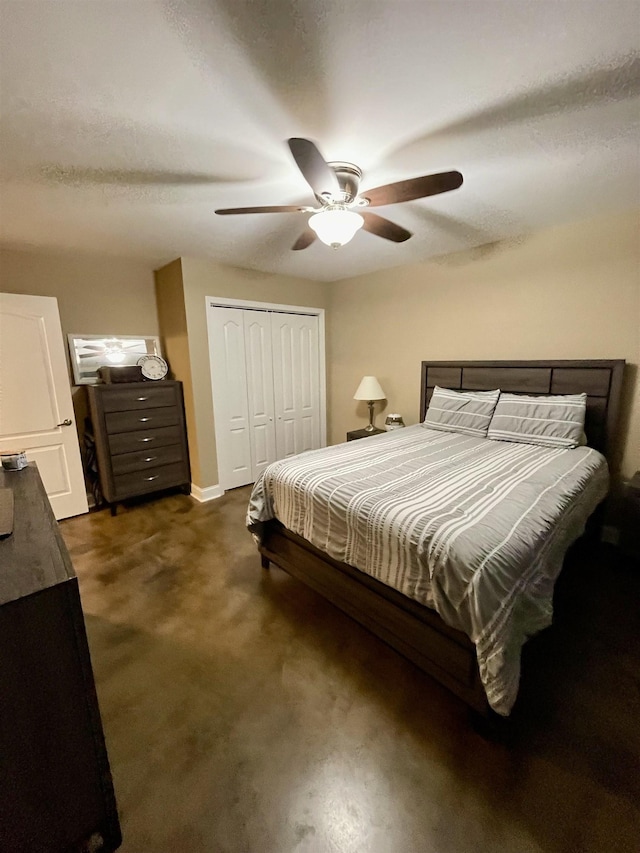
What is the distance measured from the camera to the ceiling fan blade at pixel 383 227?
6.15 feet

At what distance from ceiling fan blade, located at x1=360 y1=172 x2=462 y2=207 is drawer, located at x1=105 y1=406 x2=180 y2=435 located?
8.77 feet

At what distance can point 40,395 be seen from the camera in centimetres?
291

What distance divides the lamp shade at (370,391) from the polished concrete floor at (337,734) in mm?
2214

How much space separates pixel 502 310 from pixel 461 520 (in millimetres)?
2321

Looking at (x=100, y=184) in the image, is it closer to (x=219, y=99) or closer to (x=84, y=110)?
(x=84, y=110)

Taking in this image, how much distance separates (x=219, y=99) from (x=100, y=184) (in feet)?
3.32

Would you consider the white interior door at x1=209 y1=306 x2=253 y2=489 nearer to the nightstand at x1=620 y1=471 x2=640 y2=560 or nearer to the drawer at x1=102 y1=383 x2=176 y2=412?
the drawer at x1=102 y1=383 x2=176 y2=412

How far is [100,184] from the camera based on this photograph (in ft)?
6.15

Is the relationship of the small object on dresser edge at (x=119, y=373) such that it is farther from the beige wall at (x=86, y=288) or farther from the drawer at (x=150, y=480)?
the drawer at (x=150, y=480)

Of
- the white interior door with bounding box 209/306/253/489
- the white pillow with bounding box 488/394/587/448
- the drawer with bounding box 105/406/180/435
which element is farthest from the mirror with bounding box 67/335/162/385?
the white pillow with bounding box 488/394/587/448

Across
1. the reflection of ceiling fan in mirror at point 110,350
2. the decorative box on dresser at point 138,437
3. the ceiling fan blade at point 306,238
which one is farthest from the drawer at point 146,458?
the ceiling fan blade at point 306,238

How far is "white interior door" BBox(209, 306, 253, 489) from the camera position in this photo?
351 centimetres

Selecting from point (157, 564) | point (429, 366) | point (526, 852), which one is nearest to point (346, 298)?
point (429, 366)

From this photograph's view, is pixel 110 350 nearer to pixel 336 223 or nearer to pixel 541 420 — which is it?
pixel 336 223
